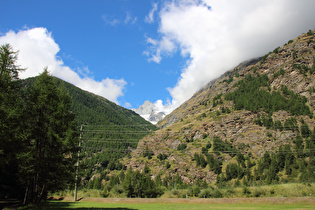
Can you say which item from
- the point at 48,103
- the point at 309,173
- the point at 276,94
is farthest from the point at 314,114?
the point at 48,103

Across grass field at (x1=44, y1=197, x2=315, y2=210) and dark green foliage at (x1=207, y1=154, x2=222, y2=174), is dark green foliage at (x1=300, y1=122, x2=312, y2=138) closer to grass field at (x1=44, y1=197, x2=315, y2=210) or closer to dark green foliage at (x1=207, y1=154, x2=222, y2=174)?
dark green foliage at (x1=207, y1=154, x2=222, y2=174)

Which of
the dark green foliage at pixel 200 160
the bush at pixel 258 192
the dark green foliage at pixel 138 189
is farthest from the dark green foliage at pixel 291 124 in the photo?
the dark green foliage at pixel 138 189

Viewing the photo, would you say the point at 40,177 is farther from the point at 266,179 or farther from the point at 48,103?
the point at 266,179

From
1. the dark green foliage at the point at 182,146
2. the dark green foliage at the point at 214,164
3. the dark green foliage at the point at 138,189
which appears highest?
the dark green foliage at the point at 182,146

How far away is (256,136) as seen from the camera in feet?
427

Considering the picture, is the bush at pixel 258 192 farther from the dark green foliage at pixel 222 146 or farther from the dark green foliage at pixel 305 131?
the dark green foliage at pixel 305 131

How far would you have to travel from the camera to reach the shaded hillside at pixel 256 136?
102m

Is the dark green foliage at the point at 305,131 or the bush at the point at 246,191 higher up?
the dark green foliage at the point at 305,131

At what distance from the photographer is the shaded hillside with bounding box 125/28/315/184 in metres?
102

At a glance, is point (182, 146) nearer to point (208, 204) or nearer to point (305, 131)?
point (305, 131)

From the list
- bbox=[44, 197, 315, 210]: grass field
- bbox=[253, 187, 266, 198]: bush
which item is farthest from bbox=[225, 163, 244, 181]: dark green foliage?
bbox=[44, 197, 315, 210]: grass field

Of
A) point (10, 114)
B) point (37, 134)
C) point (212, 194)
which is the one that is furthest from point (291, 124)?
point (10, 114)

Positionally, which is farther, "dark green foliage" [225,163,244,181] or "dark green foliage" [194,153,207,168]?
"dark green foliage" [194,153,207,168]

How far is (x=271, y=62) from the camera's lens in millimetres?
187750
